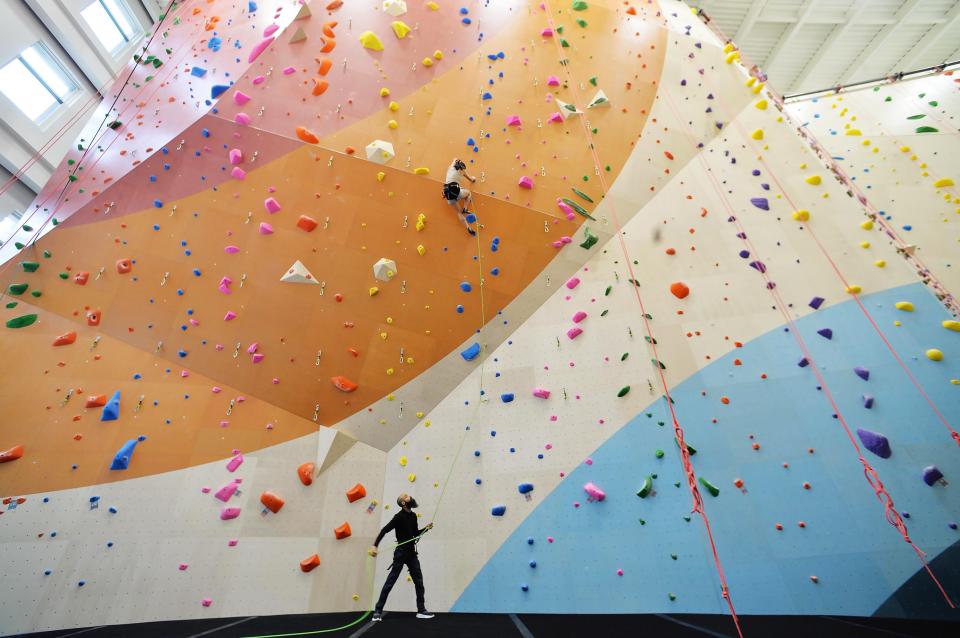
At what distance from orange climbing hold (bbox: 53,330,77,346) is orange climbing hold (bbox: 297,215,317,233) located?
209 cm

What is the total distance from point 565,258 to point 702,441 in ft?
6.04

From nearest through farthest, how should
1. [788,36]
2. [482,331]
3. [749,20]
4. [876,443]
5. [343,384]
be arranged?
[876,443] → [343,384] → [482,331] → [749,20] → [788,36]

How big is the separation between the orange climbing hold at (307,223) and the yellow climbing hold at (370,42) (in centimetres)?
197

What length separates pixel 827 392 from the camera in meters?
3.31

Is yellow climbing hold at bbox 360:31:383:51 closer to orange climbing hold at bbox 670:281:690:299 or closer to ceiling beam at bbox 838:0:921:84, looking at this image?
orange climbing hold at bbox 670:281:690:299

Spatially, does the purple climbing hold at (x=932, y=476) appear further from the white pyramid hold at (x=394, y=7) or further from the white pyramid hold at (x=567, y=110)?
the white pyramid hold at (x=394, y=7)

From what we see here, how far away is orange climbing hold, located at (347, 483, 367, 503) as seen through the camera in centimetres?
347

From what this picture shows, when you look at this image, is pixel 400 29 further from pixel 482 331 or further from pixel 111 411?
pixel 111 411

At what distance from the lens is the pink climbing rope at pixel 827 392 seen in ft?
9.18

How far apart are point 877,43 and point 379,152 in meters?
8.42

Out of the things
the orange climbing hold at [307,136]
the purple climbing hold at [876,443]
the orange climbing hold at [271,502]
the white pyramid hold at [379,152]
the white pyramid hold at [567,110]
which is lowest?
the orange climbing hold at [271,502]

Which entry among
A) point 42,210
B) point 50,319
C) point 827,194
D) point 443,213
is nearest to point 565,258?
point 443,213

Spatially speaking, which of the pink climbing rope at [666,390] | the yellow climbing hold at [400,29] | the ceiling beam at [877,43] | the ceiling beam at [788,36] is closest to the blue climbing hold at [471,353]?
the pink climbing rope at [666,390]

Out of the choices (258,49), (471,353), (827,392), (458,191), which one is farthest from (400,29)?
(827,392)
